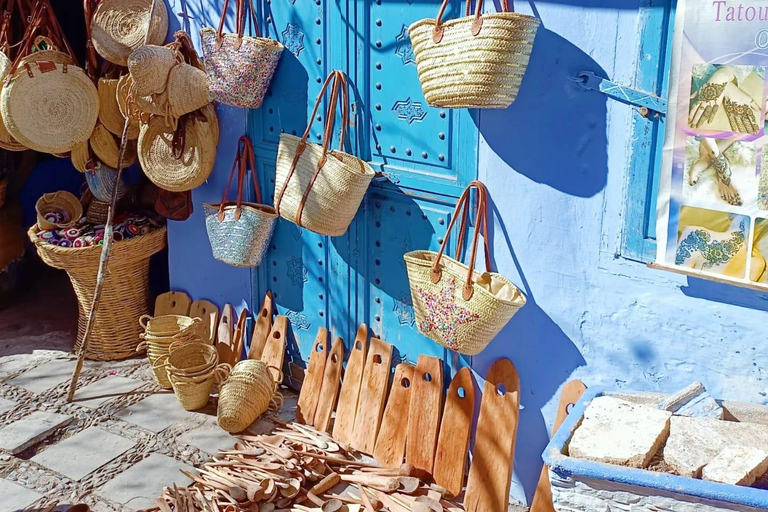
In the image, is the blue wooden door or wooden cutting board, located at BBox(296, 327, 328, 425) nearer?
the blue wooden door

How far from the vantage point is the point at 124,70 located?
17.1 feet

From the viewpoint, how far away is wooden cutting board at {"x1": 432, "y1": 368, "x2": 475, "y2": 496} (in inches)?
148

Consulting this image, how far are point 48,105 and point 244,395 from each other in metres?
2.22

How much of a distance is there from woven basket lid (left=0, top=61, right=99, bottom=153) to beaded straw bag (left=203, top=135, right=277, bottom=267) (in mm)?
1122

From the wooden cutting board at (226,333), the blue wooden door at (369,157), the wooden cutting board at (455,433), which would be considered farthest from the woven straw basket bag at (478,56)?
the wooden cutting board at (226,333)

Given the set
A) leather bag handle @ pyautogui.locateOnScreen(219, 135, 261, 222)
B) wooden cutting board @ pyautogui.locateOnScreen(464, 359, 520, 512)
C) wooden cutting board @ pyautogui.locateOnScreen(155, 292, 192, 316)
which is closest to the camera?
wooden cutting board @ pyautogui.locateOnScreen(464, 359, 520, 512)

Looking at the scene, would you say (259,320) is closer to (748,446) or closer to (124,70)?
(124,70)

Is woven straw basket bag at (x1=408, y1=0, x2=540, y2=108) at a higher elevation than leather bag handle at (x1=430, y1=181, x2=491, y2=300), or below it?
higher

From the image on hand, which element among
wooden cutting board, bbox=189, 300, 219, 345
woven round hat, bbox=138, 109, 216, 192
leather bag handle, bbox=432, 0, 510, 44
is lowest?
wooden cutting board, bbox=189, 300, 219, 345

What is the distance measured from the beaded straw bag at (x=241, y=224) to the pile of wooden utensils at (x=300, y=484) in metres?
1.06

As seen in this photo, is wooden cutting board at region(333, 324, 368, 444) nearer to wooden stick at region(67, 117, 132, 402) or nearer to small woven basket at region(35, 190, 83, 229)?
wooden stick at region(67, 117, 132, 402)

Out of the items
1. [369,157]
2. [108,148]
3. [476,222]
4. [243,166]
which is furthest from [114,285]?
[476,222]

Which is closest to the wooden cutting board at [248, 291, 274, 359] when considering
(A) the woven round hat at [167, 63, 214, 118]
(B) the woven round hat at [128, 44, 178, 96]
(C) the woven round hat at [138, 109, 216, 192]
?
(C) the woven round hat at [138, 109, 216, 192]

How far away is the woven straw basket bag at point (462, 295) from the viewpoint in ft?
10.8
